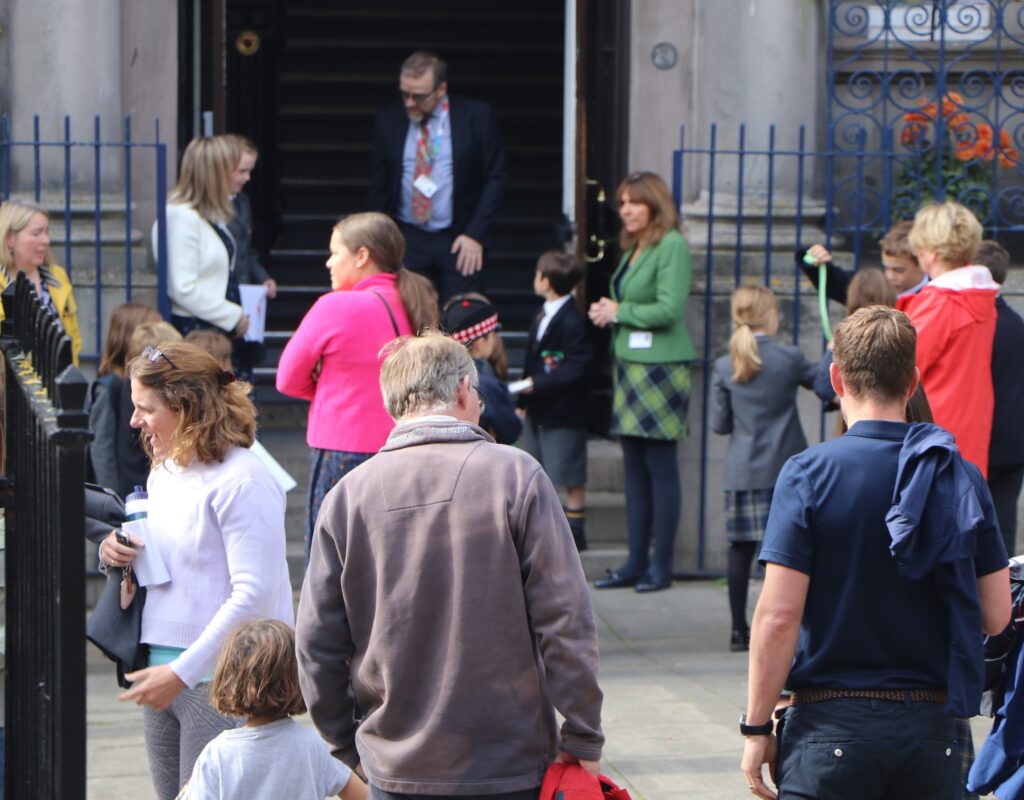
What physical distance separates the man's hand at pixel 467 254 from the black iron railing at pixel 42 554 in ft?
15.9

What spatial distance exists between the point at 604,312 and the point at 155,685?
4322 millimetres

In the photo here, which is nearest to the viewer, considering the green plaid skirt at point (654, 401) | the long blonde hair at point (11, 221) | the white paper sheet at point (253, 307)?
the long blonde hair at point (11, 221)

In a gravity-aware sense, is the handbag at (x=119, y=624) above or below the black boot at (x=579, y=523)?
above

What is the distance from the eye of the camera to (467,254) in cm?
829

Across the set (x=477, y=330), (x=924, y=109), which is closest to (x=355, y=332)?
(x=477, y=330)

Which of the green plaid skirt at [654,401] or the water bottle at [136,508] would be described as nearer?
the water bottle at [136,508]

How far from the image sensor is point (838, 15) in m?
8.52

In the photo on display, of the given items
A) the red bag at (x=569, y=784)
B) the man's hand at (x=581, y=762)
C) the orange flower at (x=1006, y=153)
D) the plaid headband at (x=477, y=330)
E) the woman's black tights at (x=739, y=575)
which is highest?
the orange flower at (x=1006, y=153)

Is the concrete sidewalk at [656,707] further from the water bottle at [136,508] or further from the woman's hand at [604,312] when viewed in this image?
the water bottle at [136,508]

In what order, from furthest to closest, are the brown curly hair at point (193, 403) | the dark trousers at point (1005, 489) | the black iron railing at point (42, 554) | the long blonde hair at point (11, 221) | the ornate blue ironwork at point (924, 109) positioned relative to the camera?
1. the ornate blue ironwork at point (924, 109)
2. the long blonde hair at point (11, 221)
3. the dark trousers at point (1005, 489)
4. the brown curly hair at point (193, 403)
5. the black iron railing at point (42, 554)

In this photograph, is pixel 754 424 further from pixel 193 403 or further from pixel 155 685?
pixel 155 685

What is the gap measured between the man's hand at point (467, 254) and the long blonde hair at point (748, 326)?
1740 mm

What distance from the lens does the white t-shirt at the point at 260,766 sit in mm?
3432

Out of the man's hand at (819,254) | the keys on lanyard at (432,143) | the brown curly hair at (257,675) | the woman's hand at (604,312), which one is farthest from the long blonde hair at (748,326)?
the brown curly hair at (257,675)
